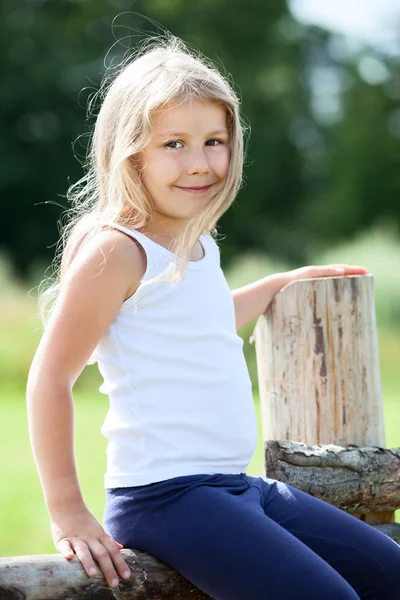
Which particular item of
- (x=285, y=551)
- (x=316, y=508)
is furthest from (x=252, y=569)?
(x=316, y=508)

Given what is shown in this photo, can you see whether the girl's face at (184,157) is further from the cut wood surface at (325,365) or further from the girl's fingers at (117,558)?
the girl's fingers at (117,558)

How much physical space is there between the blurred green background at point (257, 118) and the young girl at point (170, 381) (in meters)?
21.0

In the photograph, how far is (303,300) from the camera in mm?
2779

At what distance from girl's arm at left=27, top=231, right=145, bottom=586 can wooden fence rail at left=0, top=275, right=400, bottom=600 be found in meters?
0.62

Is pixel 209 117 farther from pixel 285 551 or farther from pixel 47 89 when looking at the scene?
pixel 47 89

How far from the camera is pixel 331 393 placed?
9.03 feet

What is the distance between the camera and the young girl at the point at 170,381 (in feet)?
6.84

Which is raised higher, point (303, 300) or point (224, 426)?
point (303, 300)

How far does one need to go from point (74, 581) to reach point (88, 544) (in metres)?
0.09

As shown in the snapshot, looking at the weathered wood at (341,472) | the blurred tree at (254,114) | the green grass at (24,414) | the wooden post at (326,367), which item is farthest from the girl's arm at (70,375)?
the blurred tree at (254,114)

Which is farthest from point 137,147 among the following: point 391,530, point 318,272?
point 391,530

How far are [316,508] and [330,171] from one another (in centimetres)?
3284

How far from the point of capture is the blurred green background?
92.0ft

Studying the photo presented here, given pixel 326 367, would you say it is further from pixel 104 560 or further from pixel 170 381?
pixel 104 560
